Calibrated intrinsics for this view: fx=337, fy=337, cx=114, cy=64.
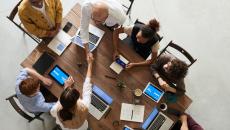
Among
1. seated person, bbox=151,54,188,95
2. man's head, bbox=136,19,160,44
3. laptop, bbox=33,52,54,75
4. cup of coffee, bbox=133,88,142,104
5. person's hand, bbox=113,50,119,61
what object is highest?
man's head, bbox=136,19,160,44

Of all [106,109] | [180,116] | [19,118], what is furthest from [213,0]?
[19,118]

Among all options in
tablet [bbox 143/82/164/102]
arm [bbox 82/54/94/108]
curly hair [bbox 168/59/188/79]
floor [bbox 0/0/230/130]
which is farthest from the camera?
floor [bbox 0/0/230/130]

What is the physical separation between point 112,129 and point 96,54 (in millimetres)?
856

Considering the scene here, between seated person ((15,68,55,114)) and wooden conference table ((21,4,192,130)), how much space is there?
150mm

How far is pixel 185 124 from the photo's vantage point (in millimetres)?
3787

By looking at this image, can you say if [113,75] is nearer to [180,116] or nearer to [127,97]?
[127,97]

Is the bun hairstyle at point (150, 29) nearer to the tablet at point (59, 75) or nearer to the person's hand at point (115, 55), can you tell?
the person's hand at point (115, 55)

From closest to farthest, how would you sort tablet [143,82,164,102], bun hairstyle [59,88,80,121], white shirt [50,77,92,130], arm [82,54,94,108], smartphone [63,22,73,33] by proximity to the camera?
bun hairstyle [59,88,80,121], white shirt [50,77,92,130], arm [82,54,94,108], tablet [143,82,164,102], smartphone [63,22,73,33]

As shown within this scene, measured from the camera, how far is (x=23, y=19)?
3701mm

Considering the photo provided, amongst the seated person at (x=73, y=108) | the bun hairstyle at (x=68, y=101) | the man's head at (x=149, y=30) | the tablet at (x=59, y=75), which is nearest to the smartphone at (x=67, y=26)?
the tablet at (x=59, y=75)

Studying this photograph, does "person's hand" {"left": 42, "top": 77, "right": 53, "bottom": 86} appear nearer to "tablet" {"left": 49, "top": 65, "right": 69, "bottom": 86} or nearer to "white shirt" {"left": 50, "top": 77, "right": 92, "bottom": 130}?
"tablet" {"left": 49, "top": 65, "right": 69, "bottom": 86}

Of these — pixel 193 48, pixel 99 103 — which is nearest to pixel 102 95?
pixel 99 103

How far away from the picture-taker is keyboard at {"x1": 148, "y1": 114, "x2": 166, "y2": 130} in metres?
3.67

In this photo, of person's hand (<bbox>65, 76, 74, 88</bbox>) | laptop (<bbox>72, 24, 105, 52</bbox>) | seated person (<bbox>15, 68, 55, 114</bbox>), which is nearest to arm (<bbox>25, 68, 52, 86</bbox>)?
seated person (<bbox>15, 68, 55, 114</bbox>)
